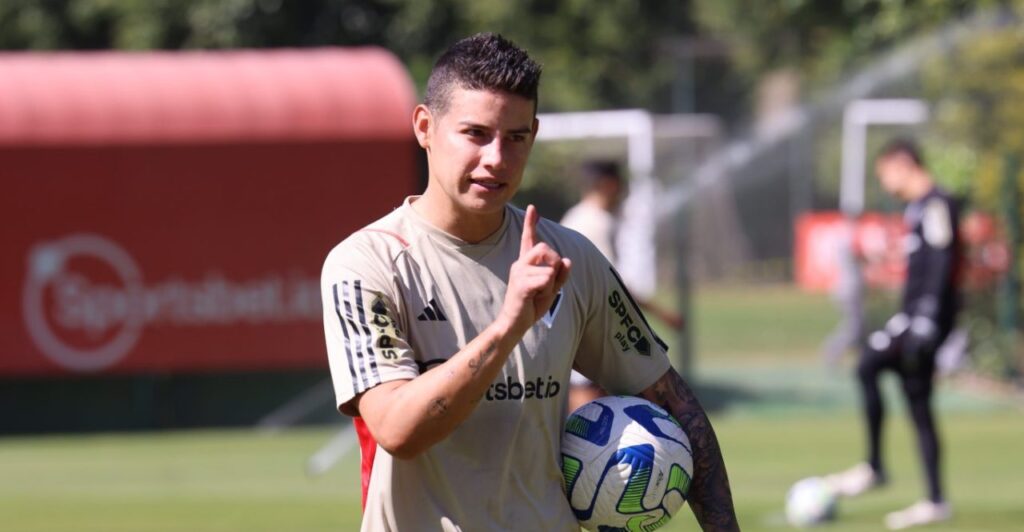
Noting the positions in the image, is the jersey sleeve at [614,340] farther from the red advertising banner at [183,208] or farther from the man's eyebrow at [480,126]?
the red advertising banner at [183,208]

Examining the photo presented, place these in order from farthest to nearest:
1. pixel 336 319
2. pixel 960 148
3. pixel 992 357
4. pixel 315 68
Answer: pixel 960 148 < pixel 992 357 < pixel 315 68 < pixel 336 319

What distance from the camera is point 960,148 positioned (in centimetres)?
2348

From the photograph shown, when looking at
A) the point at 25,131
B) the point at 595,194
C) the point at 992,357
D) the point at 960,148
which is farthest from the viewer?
the point at 960,148

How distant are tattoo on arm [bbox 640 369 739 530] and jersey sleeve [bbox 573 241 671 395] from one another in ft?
0.17

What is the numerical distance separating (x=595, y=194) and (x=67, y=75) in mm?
8721

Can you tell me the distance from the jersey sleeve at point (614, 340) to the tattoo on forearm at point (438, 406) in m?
0.70

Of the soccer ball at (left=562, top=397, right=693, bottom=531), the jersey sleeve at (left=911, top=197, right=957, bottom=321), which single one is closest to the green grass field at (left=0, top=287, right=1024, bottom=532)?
the jersey sleeve at (left=911, top=197, right=957, bottom=321)

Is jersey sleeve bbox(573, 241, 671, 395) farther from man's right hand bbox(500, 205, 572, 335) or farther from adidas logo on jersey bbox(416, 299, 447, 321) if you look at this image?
man's right hand bbox(500, 205, 572, 335)

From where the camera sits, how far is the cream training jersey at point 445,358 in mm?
4410

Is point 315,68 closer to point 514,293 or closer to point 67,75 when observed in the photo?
point 67,75

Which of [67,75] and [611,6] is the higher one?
[611,6]

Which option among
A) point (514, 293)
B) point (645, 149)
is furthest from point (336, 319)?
point (645, 149)

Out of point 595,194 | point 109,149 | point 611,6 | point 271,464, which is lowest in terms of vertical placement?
point 271,464

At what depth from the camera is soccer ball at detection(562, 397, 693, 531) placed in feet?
15.0
